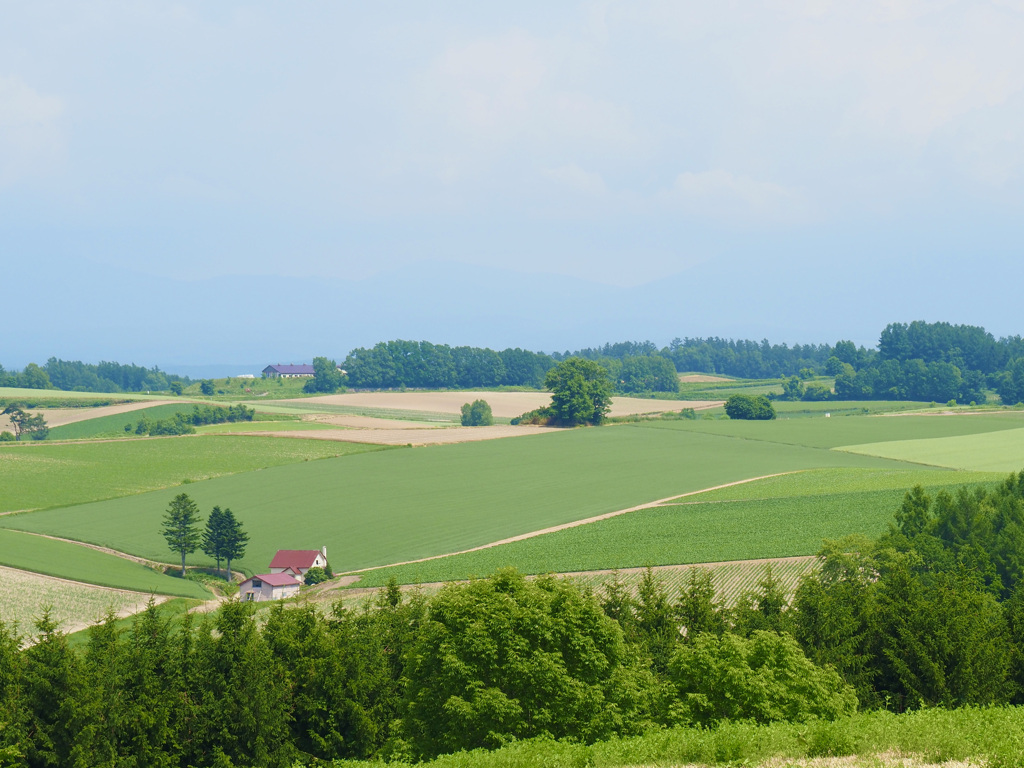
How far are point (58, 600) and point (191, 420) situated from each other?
257 feet

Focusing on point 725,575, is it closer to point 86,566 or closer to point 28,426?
point 86,566

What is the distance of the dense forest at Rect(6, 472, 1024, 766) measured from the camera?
2519 cm

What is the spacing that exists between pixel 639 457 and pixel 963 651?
218 feet

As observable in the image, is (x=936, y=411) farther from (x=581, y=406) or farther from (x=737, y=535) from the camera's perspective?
(x=737, y=535)

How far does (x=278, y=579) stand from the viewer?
57500mm

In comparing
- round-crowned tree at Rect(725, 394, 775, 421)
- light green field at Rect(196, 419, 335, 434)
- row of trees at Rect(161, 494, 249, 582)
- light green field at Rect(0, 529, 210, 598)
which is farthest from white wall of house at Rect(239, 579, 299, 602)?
round-crowned tree at Rect(725, 394, 775, 421)

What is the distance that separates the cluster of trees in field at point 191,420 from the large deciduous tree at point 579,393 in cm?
4433

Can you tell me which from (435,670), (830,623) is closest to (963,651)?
(830,623)

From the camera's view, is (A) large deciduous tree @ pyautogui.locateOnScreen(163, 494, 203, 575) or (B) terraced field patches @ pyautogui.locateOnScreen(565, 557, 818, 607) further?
(A) large deciduous tree @ pyautogui.locateOnScreen(163, 494, 203, 575)

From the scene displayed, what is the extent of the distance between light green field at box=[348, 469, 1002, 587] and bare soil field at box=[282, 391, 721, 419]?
68.5m

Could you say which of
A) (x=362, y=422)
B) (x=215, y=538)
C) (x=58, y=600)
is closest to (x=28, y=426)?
(x=362, y=422)

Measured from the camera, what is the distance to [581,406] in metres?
125

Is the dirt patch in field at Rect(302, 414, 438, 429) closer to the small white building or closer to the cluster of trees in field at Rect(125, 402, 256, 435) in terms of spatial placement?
the cluster of trees in field at Rect(125, 402, 256, 435)

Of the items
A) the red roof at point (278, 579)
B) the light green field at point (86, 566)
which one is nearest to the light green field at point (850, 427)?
the red roof at point (278, 579)
